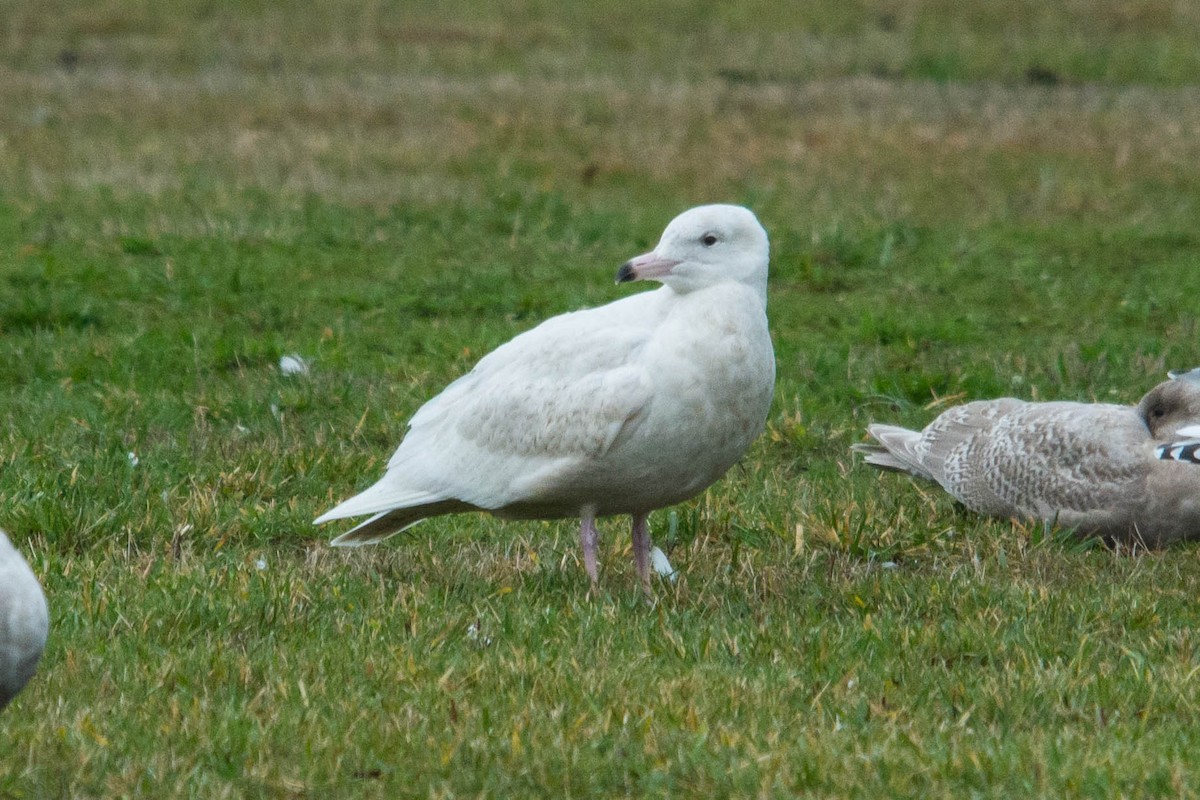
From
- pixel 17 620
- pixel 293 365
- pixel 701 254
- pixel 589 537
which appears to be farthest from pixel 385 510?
pixel 293 365

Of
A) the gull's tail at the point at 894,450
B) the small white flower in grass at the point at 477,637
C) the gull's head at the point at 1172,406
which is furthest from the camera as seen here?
the gull's tail at the point at 894,450

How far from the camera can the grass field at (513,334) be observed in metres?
4.07

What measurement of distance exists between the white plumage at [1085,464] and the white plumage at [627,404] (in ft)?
5.26

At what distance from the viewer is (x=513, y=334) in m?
9.55

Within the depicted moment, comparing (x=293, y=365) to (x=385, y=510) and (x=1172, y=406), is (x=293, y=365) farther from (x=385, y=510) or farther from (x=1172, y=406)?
(x=1172, y=406)

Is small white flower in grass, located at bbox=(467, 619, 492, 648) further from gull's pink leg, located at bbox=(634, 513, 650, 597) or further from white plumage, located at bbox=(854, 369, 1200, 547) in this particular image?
white plumage, located at bbox=(854, 369, 1200, 547)

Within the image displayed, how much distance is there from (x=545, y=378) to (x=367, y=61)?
603 inches

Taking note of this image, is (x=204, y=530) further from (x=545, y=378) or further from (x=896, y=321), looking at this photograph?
(x=896, y=321)

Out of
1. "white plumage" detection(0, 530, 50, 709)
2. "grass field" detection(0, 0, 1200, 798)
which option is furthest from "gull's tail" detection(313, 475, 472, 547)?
"white plumage" detection(0, 530, 50, 709)

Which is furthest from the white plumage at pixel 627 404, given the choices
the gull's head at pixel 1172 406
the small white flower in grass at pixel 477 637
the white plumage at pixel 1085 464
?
the gull's head at pixel 1172 406

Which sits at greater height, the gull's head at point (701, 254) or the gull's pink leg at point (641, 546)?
the gull's head at point (701, 254)

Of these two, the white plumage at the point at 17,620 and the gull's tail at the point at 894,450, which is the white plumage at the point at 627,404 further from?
the white plumage at the point at 17,620

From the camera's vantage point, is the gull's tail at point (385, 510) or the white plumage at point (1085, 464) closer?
the gull's tail at point (385, 510)

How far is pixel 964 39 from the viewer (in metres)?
21.5
